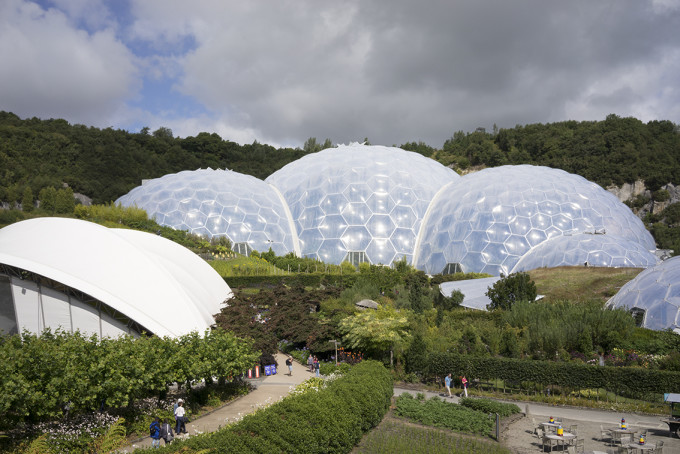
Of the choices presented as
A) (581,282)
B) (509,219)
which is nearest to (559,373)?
(581,282)

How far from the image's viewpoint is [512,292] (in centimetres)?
2580

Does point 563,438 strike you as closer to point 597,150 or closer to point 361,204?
point 361,204

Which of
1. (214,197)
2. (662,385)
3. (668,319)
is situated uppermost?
(214,197)

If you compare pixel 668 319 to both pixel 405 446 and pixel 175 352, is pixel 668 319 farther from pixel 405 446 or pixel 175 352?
pixel 175 352

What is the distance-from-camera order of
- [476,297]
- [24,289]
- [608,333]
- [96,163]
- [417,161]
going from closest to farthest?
1. [24,289]
2. [608,333]
3. [476,297]
4. [417,161]
5. [96,163]

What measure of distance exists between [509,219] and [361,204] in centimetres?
1199

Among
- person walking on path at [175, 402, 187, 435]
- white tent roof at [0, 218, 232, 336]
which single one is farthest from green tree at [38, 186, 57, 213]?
person walking on path at [175, 402, 187, 435]

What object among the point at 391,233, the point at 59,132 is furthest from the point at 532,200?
the point at 59,132

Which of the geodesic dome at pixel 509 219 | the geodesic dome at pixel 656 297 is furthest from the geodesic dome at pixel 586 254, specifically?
the geodesic dome at pixel 656 297

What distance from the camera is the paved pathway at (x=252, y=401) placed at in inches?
518

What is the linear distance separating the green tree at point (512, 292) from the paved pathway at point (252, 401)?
10845 mm

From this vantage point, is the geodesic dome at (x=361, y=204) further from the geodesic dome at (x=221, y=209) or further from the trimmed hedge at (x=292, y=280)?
the trimmed hedge at (x=292, y=280)

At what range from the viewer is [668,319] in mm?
20891

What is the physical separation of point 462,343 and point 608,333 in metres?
5.61
